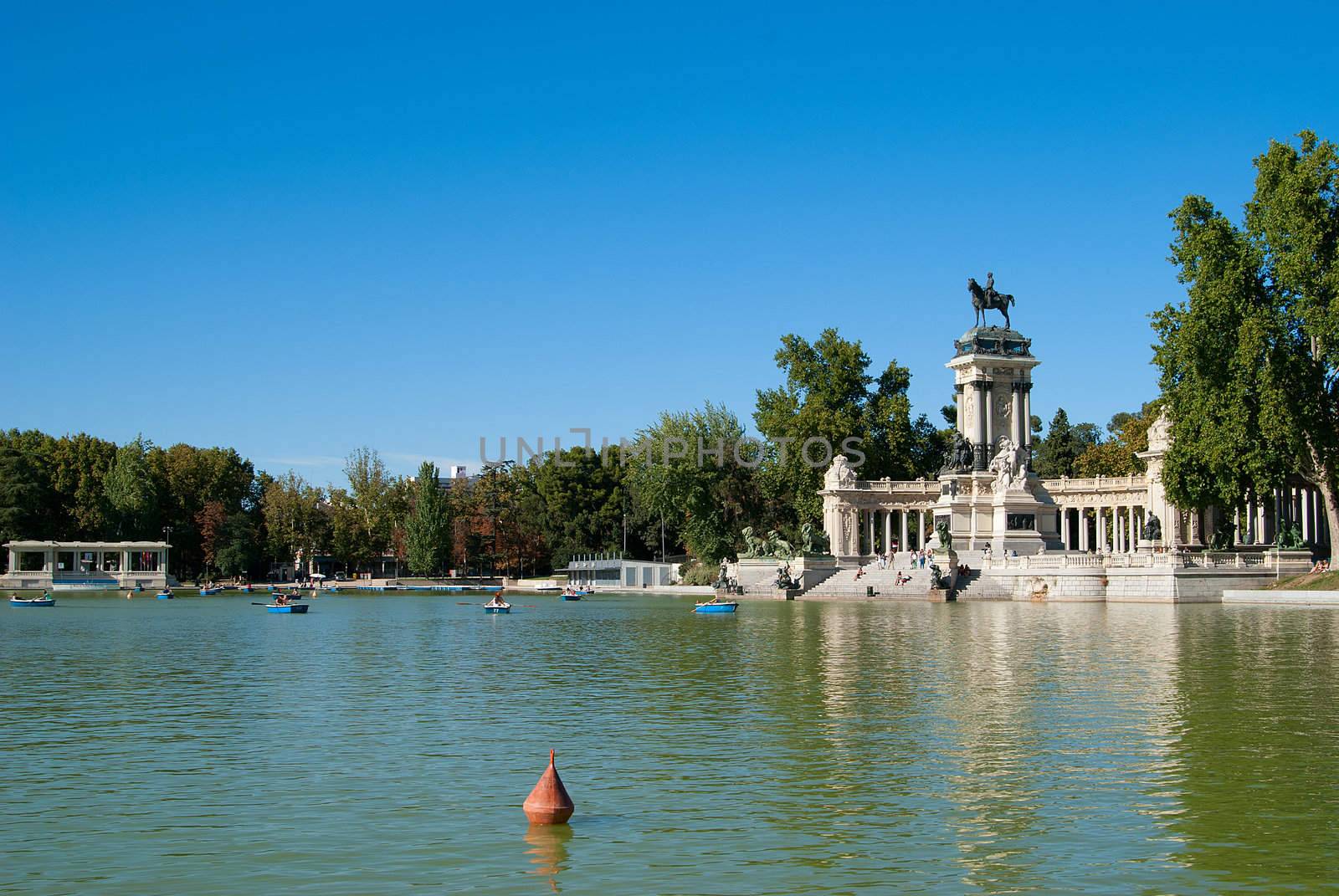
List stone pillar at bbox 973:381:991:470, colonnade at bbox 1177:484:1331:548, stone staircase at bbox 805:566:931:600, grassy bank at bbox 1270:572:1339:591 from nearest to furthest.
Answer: grassy bank at bbox 1270:572:1339:591 < stone staircase at bbox 805:566:931:600 < colonnade at bbox 1177:484:1331:548 < stone pillar at bbox 973:381:991:470

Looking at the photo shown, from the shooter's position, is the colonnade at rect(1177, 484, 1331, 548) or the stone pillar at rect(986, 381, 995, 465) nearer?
the colonnade at rect(1177, 484, 1331, 548)

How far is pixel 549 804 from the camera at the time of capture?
13562 millimetres

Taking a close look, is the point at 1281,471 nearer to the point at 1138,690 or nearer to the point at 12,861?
the point at 1138,690

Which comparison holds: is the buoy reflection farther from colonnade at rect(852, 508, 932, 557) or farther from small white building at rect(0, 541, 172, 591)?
small white building at rect(0, 541, 172, 591)

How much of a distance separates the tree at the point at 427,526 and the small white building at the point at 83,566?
1908 cm

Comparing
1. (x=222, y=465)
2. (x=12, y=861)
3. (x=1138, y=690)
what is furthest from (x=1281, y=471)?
(x=222, y=465)

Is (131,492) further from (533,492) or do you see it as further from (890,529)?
(890,529)

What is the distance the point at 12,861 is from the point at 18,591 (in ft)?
315

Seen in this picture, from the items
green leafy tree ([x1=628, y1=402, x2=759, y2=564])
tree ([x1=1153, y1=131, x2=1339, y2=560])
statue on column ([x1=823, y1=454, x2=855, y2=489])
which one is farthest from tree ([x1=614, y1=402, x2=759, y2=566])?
tree ([x1=1153, y1=131, x2=1339, y2=560])

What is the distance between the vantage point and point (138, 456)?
11312 cm

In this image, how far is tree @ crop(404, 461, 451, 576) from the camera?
111500 millimetres

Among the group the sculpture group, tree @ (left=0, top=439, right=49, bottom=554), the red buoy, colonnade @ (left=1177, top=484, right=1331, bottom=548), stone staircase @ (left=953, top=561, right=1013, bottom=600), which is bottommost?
the red buoy

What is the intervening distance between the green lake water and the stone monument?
4150 cm

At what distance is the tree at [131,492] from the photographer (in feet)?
362
